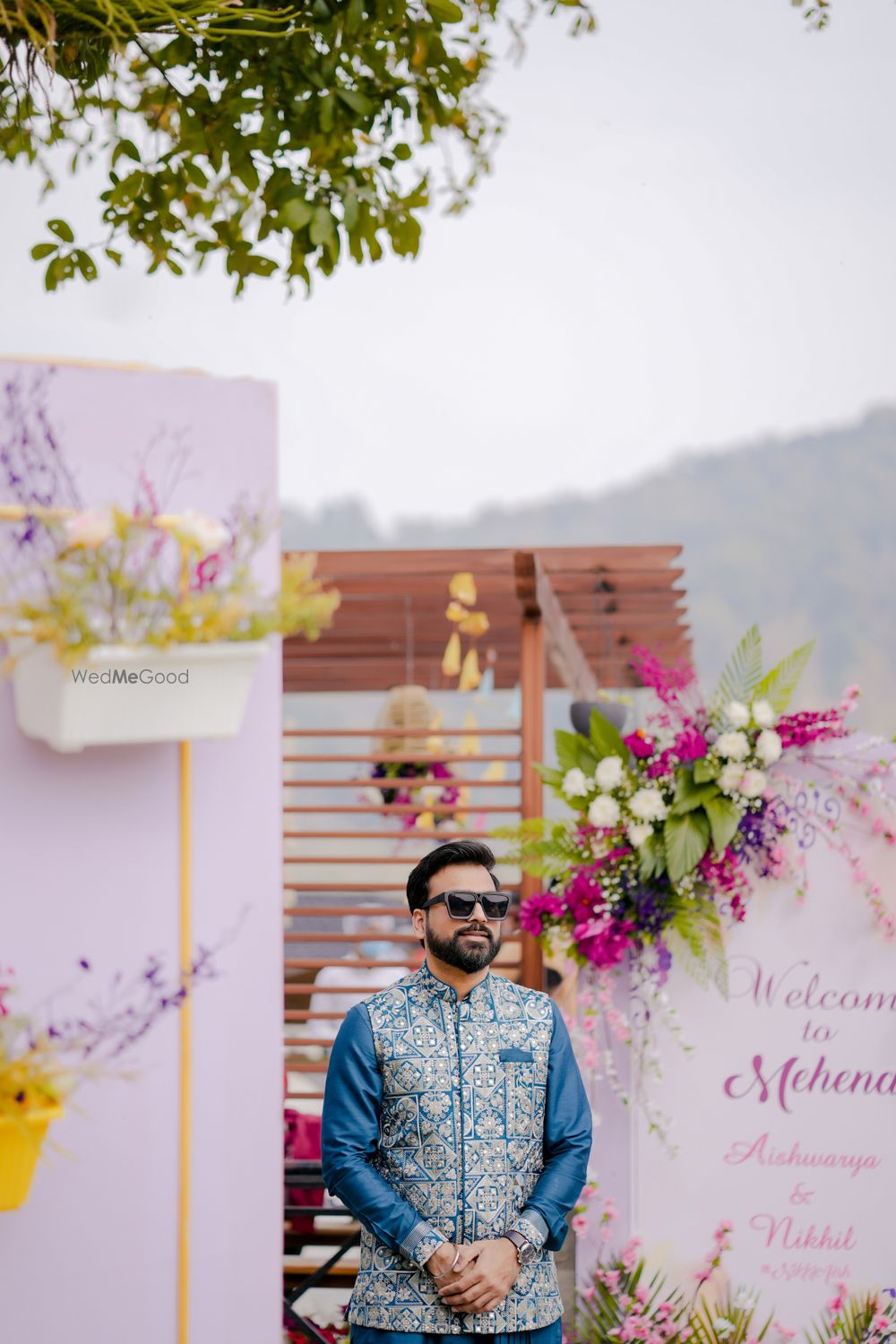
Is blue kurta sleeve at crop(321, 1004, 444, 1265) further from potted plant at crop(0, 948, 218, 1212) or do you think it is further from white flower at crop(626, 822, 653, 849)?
white flower at crop(626, 822, 653, 849)

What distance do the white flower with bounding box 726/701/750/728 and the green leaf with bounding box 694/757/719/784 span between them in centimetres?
13

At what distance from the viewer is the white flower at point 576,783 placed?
3.99 meters

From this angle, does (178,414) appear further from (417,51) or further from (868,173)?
(868,173)

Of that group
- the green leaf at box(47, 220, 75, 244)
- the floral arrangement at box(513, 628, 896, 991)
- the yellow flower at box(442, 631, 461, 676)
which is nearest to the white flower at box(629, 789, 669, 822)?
the floral arrangement at box(513, 628, 896, 991)

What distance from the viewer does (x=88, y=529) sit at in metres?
2.63

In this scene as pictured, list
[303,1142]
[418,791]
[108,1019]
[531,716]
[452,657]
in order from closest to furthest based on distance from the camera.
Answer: [108,1019] < [303,1142] < [531,716] < [452,657] < [418,791]

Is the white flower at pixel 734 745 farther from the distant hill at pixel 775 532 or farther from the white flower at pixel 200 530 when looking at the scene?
the distant hill at pixel 775 532

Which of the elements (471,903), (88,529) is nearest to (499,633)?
(471,903)

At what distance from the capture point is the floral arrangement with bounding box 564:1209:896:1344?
3.79 meters

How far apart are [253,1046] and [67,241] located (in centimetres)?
244

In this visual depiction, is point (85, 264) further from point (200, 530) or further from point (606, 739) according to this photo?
point (606, 739)

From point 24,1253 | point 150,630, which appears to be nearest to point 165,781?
point 150,630

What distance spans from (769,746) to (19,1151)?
2183mm

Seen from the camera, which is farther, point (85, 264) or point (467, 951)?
point (85, 264)
